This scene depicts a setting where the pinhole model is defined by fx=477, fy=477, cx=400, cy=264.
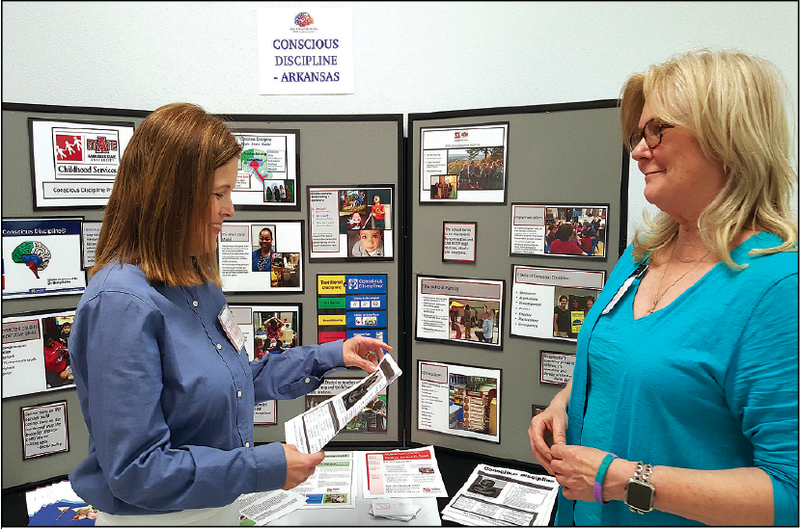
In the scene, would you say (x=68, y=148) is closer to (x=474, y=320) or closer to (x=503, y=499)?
(x=474, y=320)

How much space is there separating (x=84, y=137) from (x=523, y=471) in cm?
189

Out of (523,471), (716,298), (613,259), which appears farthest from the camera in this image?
(523,471)

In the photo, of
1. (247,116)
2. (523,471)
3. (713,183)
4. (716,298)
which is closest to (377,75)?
(247,116)

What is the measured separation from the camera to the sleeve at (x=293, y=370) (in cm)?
136

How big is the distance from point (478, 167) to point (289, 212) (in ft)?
2.28

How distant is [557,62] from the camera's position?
1719mm

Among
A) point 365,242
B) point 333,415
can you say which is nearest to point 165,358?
point 333,415

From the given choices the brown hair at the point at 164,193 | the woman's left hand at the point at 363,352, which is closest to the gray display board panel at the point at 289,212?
the woman's left hand at the point at 363,352

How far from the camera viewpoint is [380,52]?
1.80m

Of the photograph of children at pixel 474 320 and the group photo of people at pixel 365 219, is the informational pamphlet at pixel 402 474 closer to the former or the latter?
the photograph of children at pixel 474 320

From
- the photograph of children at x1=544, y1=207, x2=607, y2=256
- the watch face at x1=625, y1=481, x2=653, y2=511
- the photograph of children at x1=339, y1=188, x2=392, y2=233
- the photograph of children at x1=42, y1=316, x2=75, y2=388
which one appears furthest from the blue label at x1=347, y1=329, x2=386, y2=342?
the watch face at x1=625, y1=481, x2=653, y2=511

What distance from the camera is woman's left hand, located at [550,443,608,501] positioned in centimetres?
94

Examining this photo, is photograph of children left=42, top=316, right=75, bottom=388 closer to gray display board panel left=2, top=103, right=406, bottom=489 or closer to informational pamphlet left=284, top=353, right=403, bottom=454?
gray display board panel left=2, top=103, right=406, bottom=489

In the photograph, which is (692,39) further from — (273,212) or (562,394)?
(273,212)
